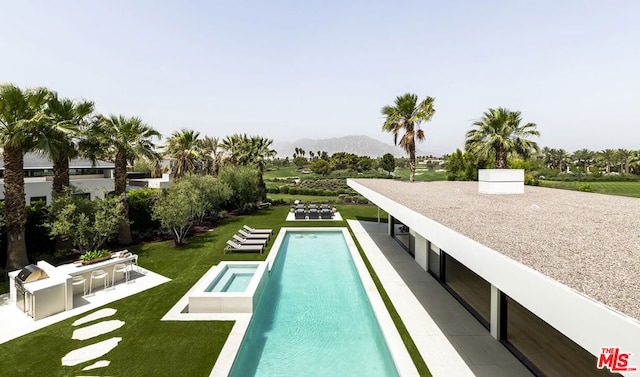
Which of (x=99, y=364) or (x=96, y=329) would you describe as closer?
(x=99, y=364)

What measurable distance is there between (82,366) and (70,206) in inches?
317

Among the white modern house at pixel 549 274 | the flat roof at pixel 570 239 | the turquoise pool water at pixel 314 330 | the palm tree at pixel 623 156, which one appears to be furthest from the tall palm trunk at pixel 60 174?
the palm tree at pixel 623 156

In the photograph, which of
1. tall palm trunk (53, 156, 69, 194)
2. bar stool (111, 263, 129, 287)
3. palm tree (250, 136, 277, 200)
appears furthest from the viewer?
palm tree (250, 136, 277, 200)

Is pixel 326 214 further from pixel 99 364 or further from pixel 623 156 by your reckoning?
pixel 623 156

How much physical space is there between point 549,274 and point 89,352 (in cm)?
942

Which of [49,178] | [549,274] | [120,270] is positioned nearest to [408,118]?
[549,274]

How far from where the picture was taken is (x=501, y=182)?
1290 cm

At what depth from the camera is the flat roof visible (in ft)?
10.9

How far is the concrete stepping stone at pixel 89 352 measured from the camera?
6.39 meters

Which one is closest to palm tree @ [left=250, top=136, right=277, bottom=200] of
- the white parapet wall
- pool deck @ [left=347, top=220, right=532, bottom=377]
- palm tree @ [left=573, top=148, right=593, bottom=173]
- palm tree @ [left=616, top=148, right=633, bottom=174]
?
pool deck @ [left=347, top=220, right=532, bottom=377]

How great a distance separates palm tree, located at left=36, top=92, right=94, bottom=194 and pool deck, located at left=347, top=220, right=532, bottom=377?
1425 centimetres

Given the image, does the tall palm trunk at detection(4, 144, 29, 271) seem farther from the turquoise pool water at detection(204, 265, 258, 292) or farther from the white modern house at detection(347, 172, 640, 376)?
the white modern house at detection(347, 172, 640, 376)

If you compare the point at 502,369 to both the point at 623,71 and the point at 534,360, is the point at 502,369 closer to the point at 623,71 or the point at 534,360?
the point at 534,360

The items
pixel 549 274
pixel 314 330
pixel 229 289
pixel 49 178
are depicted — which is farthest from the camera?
pixel 49 178
